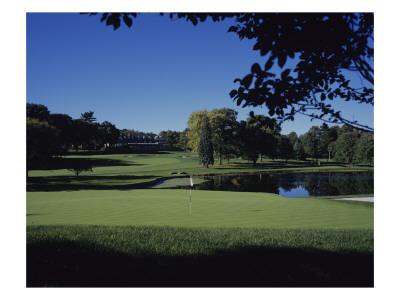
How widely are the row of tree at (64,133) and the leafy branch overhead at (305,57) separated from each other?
36.6 ft

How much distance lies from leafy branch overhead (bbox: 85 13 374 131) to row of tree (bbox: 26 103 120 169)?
36.6 feet

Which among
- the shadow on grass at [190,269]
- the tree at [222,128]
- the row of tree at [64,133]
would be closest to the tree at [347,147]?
the tree at [222,128]

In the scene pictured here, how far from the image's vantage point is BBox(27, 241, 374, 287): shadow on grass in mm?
3098

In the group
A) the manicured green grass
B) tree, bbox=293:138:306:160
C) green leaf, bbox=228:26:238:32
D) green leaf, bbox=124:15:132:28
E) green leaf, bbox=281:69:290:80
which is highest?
green leaf, bbox=228:26:238:32

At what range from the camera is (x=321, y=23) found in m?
3.23

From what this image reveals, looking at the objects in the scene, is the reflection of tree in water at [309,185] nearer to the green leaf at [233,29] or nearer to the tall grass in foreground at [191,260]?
the tall grass in foreground at [191,260]

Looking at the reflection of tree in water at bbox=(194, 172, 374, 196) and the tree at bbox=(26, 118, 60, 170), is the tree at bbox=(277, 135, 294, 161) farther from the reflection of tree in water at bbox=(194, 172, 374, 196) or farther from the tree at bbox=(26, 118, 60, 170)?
the tree at bbox=(26, 118, 60, 170)

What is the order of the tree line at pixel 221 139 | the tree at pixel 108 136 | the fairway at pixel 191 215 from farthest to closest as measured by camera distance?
the tree at pixel 108 136 < the tree line at pixel 221 139 < the fairway at pixel 191 215

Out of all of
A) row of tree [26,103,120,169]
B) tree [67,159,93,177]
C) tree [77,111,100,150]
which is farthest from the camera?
tree [67,159,93,177]

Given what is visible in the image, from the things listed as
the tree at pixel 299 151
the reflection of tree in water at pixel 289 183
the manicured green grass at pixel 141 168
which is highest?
the tree at pixel 299 151

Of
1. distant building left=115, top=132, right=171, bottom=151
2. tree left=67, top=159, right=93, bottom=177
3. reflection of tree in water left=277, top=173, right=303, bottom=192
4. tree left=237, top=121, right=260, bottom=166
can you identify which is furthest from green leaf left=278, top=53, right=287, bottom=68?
tree left=237, top=121, right=260, bottom=166

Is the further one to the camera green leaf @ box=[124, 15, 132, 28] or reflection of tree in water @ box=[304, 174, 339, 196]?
reflection of tree in water @ box=[304, 174, 339, 196]

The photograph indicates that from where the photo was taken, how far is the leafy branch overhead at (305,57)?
282 cm
